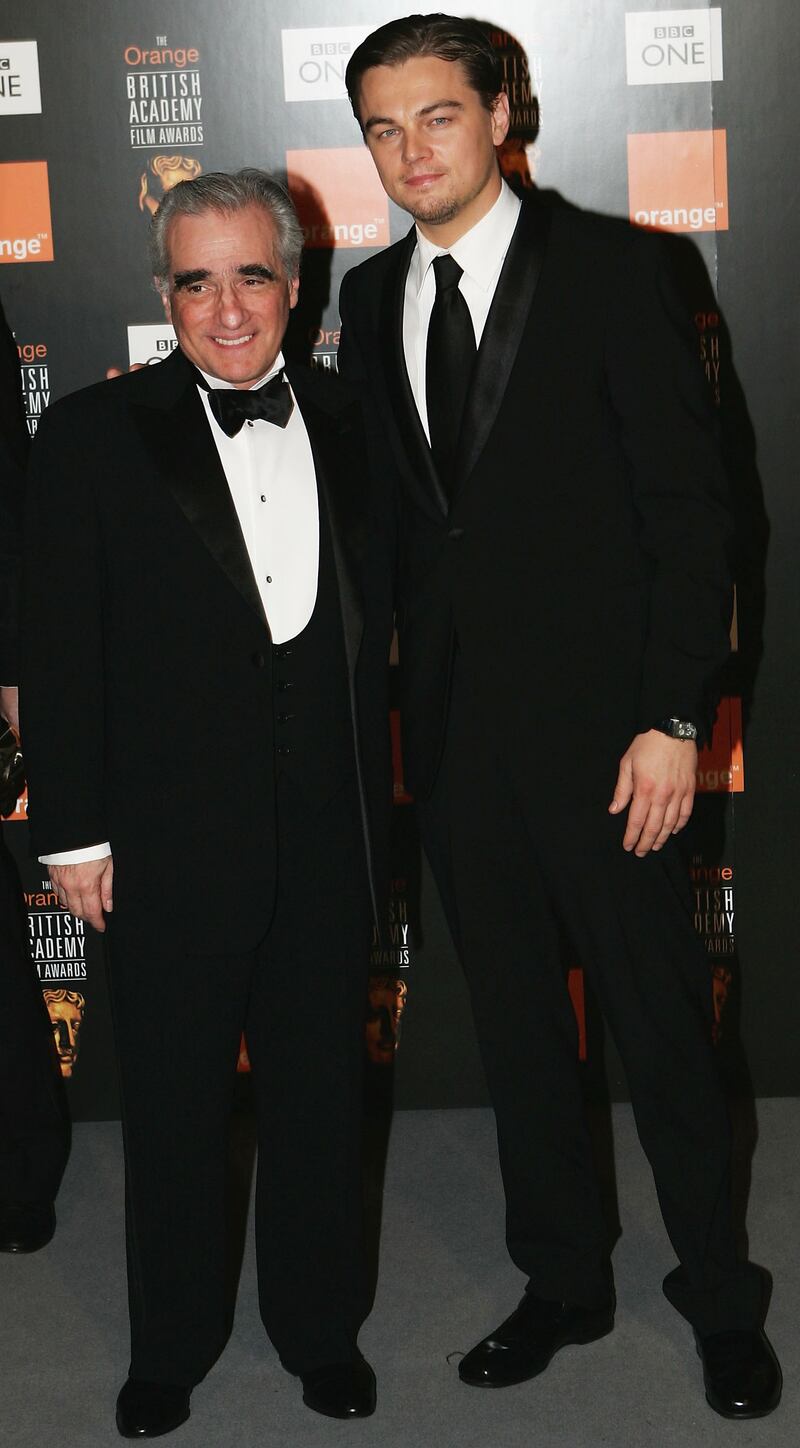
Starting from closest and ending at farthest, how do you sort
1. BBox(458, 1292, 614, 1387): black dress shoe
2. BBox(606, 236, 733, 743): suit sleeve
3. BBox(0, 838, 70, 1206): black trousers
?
BBox(606, 236, 733, 743): suit sleeve → BBox(458, 1292, 614, 1387): black dress shoe → BBox(0, 838, 70, 1206): black trousers

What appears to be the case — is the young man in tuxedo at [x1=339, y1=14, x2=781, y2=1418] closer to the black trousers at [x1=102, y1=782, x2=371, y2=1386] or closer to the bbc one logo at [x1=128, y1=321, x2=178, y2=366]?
the black trousers at [x1=102, y1=782, x2=371, y2=1386]

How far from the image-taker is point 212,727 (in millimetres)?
2010

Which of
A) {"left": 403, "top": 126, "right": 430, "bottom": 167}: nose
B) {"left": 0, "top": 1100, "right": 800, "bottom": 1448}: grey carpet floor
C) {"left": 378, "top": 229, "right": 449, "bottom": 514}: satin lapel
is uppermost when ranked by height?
{"left": 403, "top": 126, "right": 430, "bottom": 167}: nose

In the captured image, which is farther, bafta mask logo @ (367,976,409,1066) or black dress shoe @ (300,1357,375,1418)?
bafta mask logo @ (367,976,409,1066)

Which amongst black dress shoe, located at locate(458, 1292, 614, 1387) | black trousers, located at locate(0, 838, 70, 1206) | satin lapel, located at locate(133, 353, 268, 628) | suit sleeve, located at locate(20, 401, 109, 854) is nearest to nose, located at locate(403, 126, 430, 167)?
satin lapel, located at locate(133, 353, 268, 628)

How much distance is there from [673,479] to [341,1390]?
56.3 inches

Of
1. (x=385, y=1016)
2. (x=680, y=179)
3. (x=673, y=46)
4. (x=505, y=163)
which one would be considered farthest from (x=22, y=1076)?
(x=673, y=46)

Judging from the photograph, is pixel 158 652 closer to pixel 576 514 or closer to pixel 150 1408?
pixel 576 514

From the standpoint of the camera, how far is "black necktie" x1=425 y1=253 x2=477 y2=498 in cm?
215

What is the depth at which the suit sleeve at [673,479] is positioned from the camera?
6.87 ft

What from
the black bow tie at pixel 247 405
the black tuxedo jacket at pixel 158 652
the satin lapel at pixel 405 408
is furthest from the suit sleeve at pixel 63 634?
the satin lapel at pixel 405 408

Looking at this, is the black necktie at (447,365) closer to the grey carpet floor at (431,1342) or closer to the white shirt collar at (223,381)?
the white shirt collar at (223,381)

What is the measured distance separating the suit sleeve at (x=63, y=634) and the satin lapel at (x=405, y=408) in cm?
47

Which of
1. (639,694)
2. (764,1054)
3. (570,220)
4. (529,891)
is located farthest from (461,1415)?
(570,220)
